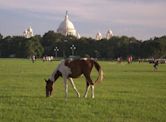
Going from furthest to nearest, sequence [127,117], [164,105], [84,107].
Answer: [164,105], [84,107], [127,117]

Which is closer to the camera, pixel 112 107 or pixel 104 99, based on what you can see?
pixel 112 107

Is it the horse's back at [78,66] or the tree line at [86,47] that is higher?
the tree line at [86,47]

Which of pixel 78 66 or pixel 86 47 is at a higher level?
pixel 86 47

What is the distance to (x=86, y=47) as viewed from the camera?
565 ft

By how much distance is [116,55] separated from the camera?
15875cm

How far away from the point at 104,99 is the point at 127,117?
15.7 ft

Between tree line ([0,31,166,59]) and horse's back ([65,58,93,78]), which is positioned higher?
tree line ([0,31,166,59])

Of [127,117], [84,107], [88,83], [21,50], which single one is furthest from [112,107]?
[21,50]

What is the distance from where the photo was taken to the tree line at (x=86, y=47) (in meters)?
154

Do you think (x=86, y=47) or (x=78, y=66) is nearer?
(x=78, y=66)

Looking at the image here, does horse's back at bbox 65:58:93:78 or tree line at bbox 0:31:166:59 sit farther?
tree line at bbox 0:31:166:59

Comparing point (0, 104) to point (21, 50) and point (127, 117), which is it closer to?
point (127, 117)

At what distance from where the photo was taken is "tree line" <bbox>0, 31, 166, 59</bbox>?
507ft

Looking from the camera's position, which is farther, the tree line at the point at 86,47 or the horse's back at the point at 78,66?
the tree line at the point at 86,47
